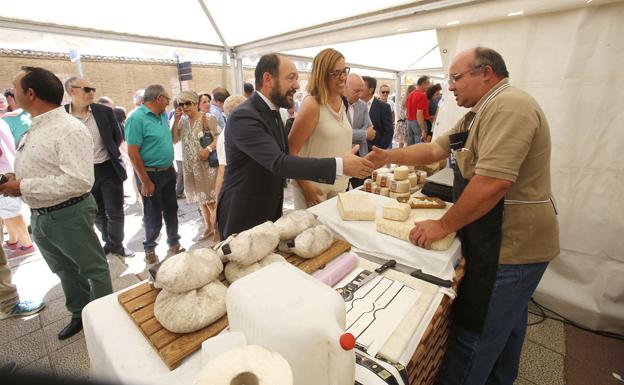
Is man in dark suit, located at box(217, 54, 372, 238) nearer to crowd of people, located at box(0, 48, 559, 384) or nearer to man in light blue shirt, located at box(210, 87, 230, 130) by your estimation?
crowd of people, located at box(0, 48, 559, 384)

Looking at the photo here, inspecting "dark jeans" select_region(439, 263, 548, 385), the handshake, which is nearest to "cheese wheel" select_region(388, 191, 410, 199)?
the handshake

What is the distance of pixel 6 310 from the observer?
8.55 feet

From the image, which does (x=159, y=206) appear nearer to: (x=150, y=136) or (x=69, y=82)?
(x=150, y=136)

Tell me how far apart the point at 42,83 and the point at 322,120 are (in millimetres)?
1863

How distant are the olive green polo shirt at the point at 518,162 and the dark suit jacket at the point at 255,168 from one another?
72 cm

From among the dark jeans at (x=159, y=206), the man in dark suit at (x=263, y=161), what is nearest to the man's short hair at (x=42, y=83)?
the man in dark suit at (x=263, y=161)

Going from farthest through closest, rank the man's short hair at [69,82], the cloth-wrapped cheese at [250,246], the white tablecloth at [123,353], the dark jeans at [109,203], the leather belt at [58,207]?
1. the dark jeans at [109,203]
2. the man's short hair at [69,82]
3. the leather belt at [58,207]
4. the cloth-wrapped cheese at [250,246]
5. the white tablecloth at [123,353]

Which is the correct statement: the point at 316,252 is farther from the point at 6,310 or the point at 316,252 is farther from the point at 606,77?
the point at 6,310

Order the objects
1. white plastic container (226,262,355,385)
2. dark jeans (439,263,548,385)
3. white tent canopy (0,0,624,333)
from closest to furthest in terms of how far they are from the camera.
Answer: white plastic container (226,262,355,385), dark jeans (439,263,548,385), white tent canopy (0,0,624,333)

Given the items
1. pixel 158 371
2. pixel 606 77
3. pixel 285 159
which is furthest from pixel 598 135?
pixel 158 371

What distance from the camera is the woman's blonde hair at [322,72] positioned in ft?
7.21

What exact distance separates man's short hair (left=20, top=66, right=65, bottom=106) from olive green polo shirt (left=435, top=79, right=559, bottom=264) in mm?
2533

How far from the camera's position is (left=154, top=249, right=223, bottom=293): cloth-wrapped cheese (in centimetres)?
94

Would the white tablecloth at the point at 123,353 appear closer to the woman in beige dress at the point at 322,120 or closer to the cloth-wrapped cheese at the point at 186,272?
the cloth-wrapped cheese at the point at 186,272
